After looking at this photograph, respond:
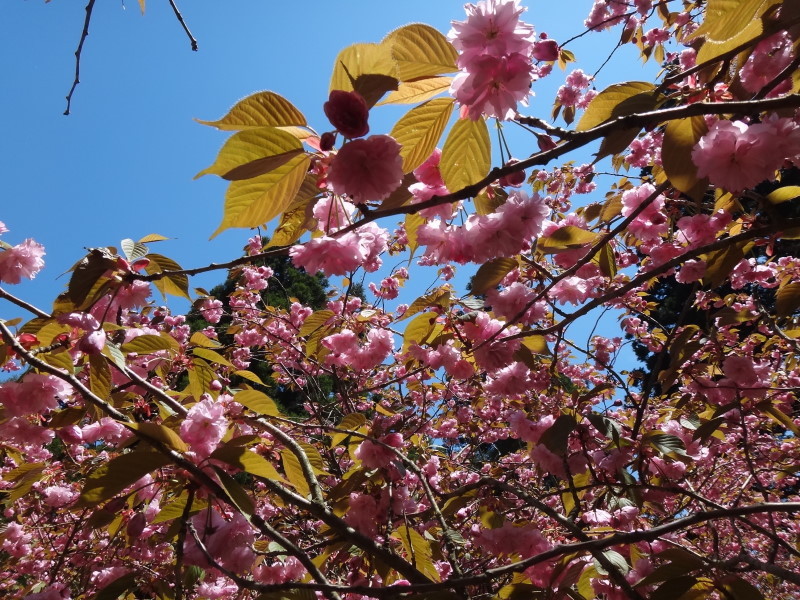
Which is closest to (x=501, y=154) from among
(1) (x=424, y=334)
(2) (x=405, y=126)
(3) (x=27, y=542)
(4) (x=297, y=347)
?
(2) (x=405, y=126)

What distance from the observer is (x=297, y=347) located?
5.14 metres

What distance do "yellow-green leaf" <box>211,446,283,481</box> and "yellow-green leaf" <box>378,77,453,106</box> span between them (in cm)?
76

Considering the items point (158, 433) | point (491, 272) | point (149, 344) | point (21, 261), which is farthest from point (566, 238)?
point (21, 261)

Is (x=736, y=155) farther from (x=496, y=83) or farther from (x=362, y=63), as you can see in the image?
(x=362, y=63)

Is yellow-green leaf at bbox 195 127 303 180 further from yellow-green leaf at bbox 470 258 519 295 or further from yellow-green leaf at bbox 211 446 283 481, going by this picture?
yellow-green leaf at bbox 470 258 519 295

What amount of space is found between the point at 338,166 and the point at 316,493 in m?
1.08

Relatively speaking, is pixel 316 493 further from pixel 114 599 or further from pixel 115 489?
pixel 115 489

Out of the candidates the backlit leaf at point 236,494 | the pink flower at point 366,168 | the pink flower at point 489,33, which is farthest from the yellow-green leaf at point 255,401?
the pink flower at point 489,33

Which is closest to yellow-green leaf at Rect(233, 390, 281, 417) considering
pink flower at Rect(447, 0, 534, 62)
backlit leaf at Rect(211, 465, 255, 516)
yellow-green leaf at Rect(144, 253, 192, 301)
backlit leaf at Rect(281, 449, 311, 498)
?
backlit leaf at Rect(281, 449, 311, 498)

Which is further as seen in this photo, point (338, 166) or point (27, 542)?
point (27, 542)

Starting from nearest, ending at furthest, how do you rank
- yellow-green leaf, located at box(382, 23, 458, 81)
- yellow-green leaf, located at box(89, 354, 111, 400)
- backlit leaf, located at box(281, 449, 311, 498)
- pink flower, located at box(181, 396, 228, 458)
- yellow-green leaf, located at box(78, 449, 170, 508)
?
yellow-green leaf, located at box(382, 23, 458, 81) → yellow-green leaf, located at box(78, 449, 170, 508) → pink flower, located at box(181, 396, 228, 458) → yellow-green leaf, located at box(89, 354, 111, 400) → backlit leaf, located at box(281, 449, 311, 498)

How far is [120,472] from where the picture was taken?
3.25 feet

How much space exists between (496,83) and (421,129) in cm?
16

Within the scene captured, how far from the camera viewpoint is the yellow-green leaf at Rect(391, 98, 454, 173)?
95cm
